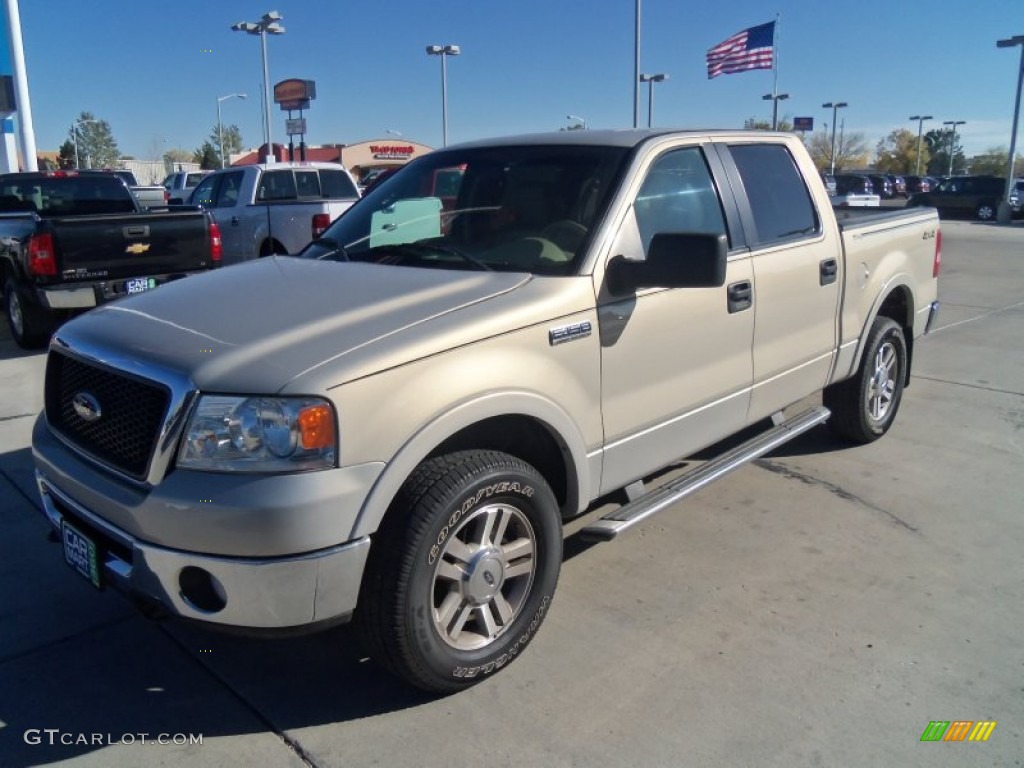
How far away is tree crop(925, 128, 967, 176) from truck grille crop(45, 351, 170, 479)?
100897mm

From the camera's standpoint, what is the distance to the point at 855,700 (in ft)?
9.70

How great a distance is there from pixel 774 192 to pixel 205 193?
10.9 metres

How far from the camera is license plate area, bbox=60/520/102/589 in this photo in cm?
282

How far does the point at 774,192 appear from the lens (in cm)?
454

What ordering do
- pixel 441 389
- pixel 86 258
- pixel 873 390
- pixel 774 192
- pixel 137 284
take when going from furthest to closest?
1. pixel 137 284
2. pixel 86 258
3. pixel 873 390
4. pixel 774 192
5. pixel 441 389

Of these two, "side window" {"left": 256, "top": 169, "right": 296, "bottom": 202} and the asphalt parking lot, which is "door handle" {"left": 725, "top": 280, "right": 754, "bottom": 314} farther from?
"side window" {"left": 256, "top": 169, "right": 296, "bottom": 202}

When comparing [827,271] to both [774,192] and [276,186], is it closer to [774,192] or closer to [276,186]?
[774,192]

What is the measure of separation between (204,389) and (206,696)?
3.90 feet

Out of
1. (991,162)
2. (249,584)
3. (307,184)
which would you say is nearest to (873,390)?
(249,584)

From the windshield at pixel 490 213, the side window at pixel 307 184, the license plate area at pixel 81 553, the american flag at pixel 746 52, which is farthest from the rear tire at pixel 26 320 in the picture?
the american flag at pixel 746 52

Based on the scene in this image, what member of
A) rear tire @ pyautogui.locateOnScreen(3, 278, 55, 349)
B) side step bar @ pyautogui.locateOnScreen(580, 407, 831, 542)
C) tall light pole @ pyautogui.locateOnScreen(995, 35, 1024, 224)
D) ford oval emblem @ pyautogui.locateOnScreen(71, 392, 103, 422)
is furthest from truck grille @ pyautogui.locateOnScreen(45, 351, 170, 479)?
tall light pole @ pyautogui.locateOnScreen(995, 35, 1024, 224)

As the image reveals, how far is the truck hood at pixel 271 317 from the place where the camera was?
8.59 feet

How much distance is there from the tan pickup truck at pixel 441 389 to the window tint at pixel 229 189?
8.85 meters

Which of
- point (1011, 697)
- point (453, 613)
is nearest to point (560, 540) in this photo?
point (453, 613)
